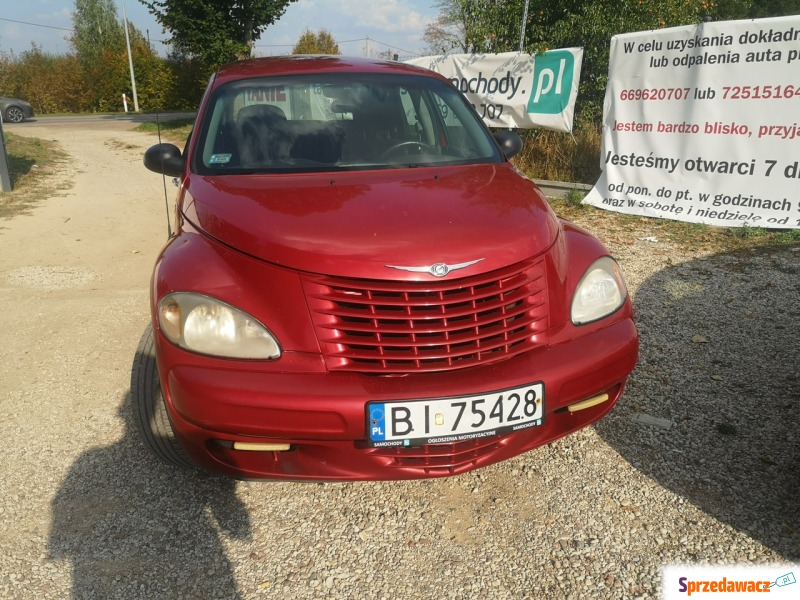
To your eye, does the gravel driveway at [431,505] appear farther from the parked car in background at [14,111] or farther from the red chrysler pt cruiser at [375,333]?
the parked car in background at [14,111]

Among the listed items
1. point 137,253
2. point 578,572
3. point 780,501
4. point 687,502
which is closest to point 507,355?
point 578,572

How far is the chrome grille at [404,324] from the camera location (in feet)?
6.89

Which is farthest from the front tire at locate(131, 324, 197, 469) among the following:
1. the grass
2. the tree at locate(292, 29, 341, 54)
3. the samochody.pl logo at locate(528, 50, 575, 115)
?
the tree at locate(292, 29, 341, 54)

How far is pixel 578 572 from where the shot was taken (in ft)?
7.18

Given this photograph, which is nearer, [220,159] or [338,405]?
[338,405]

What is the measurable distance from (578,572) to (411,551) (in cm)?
59

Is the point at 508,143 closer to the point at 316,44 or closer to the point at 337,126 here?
the point at 337,126

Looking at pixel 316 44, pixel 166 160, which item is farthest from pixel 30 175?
pixel 316 44

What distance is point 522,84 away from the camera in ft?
27.8

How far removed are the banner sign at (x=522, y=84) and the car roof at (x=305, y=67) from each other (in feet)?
12.9

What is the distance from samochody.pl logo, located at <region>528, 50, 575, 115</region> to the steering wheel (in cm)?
528

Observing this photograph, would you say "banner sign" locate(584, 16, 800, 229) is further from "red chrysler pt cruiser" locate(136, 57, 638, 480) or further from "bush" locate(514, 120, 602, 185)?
"red chrysler pt cruiser" locate(136, 57, 638, 480)

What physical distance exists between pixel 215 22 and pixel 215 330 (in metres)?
19.2

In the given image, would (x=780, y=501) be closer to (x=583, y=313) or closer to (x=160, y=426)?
(x=583, y=313)
